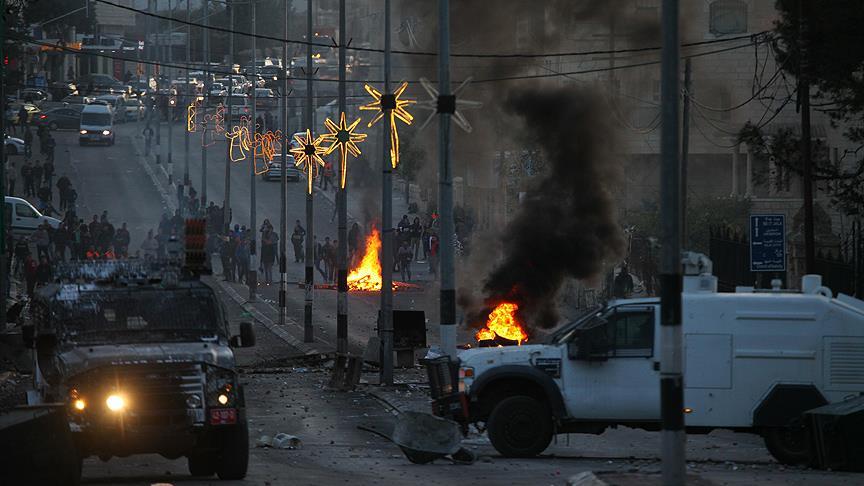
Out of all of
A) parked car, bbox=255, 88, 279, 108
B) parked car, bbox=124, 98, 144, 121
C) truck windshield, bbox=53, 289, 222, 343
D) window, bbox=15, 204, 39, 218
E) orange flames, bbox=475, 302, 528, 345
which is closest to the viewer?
truck windshield, bbox=53, 289, 222, 343

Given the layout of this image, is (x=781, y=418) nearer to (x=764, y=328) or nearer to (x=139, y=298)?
(x=764, y=328)

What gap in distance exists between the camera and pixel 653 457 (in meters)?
18.5

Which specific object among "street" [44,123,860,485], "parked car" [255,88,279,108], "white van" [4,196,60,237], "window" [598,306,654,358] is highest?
"parked car" [255,88,279,108]

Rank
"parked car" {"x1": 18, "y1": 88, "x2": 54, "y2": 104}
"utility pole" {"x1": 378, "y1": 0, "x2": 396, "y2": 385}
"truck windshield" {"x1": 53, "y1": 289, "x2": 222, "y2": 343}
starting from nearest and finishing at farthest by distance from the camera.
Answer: "truck windshield" {"x1": 53, "y1": 289, "x2": 222, "y2": 343} → "utility pole" {"x1": 378, "y1": 0, "x2": 396, "y2": 385} → "parked car" {"x1": 18, "y1": 88, "x2": 54, "y2": 104}

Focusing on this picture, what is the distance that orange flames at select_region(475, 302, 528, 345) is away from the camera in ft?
97.2

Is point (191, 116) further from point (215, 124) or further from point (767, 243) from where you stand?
point (767, 243)

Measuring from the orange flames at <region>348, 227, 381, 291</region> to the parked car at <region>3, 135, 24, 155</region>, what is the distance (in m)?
25.6

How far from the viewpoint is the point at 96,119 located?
8212cm

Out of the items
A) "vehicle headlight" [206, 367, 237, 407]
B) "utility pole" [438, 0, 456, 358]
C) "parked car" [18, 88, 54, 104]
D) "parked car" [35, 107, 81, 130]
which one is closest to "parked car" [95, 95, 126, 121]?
"parked car" [18, 88, 54, 104]

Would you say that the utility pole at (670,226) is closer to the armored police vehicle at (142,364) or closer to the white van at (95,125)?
the armored police vehicle at (142,364)

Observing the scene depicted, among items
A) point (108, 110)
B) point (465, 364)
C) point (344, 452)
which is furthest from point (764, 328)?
point (108, 110)

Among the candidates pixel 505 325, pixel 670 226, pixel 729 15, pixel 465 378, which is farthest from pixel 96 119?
pixel 670 226

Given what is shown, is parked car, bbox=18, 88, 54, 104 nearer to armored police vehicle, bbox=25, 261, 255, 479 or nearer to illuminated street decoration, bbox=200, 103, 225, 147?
illuminated street decoration, bbox=200, 103, 225, 147

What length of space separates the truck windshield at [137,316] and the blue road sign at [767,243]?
34.4ft
